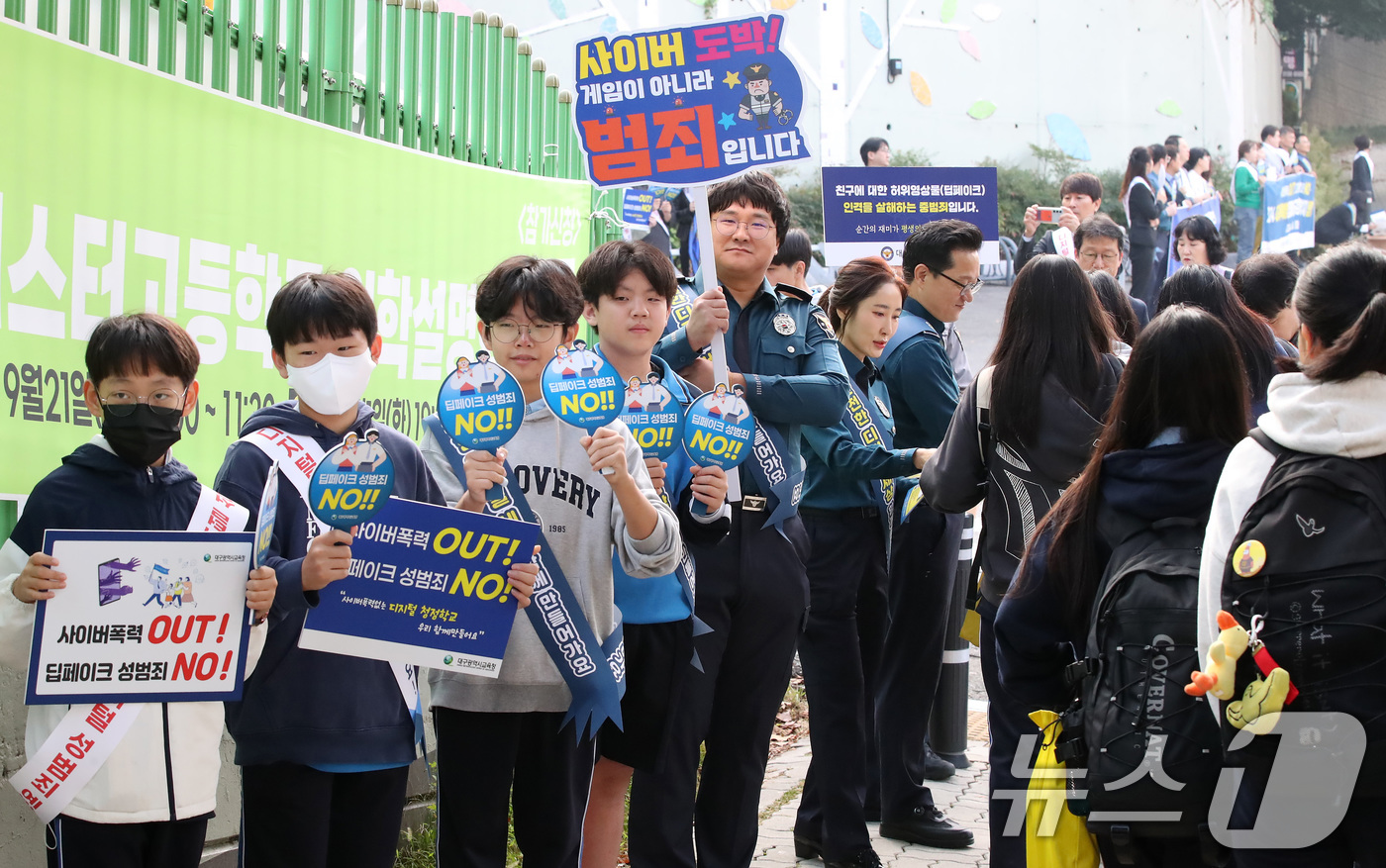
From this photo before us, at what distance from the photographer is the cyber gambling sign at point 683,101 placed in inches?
149

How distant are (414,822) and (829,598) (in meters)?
1.79

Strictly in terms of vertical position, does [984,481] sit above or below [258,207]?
below

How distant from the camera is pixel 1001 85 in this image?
22.9 metres

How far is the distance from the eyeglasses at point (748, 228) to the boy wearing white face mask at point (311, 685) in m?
1.36

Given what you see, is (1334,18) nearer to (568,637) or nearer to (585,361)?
(585,361)

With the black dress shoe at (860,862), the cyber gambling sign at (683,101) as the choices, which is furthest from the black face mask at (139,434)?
the black dress shoe at (860,862)

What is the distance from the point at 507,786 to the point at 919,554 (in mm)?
2224

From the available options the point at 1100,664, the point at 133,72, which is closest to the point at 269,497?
the point at 133,72

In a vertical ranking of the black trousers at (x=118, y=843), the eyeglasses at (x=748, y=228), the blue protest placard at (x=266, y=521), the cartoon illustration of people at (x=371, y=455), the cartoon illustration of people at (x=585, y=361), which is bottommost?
the black trousers at (x=118, y=843)

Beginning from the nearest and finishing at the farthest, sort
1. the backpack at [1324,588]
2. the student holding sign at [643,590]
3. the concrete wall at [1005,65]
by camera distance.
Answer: the backpack at [1324,588]
the student holding sign at [643,590]
the concrete wall at [1005,65]

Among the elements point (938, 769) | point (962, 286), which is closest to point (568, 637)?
point (962, 286)

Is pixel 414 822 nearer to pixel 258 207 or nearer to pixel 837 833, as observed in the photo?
pixel 837 833

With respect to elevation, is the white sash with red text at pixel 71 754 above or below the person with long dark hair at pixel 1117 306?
below

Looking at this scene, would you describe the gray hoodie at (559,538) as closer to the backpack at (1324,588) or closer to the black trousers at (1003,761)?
the black trousers at (1003,761)
